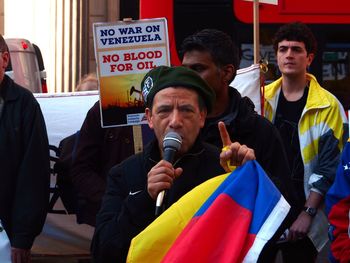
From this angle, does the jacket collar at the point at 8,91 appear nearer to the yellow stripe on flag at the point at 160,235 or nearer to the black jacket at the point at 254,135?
the black jacket at the point at 254,135

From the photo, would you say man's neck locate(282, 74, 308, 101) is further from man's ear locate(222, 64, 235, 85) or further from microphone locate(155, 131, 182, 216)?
microphone locate(155, 131, 182, 216)

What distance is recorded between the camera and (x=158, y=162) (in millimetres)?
3787

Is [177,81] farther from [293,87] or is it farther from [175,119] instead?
[293,87]

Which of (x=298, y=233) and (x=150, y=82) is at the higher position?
(x=150, y=82)

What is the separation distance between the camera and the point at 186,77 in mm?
3898

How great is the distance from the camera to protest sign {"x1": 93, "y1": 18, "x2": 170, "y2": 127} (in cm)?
564

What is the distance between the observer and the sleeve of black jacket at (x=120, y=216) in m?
3.69

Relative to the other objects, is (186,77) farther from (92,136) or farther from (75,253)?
(75,253)

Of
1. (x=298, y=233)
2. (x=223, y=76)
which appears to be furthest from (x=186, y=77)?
(x=298, y=233)

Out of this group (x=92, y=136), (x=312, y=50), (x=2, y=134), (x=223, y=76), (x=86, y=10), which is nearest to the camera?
(x=223, y=76)

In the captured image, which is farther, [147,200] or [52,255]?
[52,255]

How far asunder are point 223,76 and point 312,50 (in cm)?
210

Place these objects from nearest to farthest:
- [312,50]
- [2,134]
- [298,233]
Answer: [2,134], [298,233], [312,50]

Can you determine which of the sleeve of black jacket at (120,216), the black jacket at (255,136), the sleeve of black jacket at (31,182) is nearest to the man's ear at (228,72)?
the black jacket at (255,136)
